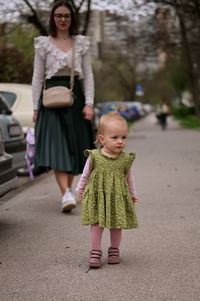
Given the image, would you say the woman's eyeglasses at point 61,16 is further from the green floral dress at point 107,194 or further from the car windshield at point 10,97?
the car windshield at point 10,97

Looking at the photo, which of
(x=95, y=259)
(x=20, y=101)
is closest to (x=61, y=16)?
(x=95, y=259)

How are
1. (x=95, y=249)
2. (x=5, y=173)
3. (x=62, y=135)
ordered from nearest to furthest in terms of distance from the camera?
(x=95, y=249), (x=5, y=173), (x=62, y=135)

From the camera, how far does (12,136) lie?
9.29 metres

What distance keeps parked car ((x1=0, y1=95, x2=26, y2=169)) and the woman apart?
5.53ft

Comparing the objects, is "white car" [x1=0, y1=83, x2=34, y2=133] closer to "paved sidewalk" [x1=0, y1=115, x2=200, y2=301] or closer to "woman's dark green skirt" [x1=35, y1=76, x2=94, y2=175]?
"paved sidewalk" [x1=0, y1=115, x2=200, y2=301]

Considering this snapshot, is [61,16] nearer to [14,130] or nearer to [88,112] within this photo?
[88,112]

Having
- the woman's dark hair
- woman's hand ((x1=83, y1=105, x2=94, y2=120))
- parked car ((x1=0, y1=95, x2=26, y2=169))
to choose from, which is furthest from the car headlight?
the woman's dark hair

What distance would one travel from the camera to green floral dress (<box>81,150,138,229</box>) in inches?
187

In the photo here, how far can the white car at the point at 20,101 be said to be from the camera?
11219 mm

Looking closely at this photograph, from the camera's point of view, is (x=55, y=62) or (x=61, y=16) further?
(x=55, y=62)

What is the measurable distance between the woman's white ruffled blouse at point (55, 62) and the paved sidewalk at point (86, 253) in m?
1.28

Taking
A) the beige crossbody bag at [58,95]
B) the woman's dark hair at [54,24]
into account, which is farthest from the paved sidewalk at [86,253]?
the woman's dark hair at [54,24]

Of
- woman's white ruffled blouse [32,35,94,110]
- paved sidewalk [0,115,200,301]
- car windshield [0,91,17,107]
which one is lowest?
paved sidewalk [0,115,200,301]

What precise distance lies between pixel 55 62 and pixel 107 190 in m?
2.61
